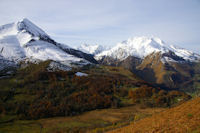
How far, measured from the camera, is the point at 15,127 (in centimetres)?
7956

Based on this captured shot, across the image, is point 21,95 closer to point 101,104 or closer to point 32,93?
point 32,93

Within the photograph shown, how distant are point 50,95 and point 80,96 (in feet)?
75.0

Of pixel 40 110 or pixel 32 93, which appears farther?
pixel 32 93

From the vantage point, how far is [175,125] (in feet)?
53.1

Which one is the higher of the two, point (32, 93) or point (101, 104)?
point (32, 93)

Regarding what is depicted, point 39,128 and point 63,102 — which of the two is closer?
point 39,128

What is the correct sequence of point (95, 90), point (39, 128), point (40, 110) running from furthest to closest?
1. point (95, 90)
2. point (40, 110)
3. point (39, 128)

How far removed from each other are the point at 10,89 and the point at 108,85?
81.6 meters

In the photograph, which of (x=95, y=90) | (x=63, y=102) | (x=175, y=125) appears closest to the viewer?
(x=175, y=125)

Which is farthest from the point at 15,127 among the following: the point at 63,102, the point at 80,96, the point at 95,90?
the point at 95,90

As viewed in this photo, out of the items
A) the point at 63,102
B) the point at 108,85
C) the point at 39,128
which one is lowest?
the point at 39,128

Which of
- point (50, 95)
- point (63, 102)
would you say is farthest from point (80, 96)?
point (50, 95)

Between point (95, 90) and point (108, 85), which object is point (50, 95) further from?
point (108, 85)

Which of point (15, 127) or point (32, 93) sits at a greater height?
point (32, 93)
